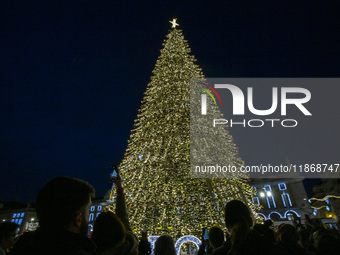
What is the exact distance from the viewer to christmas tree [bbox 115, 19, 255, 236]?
8.58m

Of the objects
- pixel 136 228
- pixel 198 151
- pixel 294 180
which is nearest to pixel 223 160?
pixel 198 151

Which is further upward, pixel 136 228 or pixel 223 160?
pixel 223 160

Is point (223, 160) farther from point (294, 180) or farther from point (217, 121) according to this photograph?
point (294, 180)

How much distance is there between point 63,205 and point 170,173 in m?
8.26

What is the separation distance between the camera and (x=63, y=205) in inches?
53.4

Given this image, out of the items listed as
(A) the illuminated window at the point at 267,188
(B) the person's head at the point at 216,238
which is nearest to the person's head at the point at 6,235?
(B) the person's head at the point at 216,238

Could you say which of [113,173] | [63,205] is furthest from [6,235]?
[63,205]

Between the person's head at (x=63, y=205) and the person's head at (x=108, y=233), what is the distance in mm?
516

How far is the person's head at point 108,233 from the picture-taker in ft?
6.11

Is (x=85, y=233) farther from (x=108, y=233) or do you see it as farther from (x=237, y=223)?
(x=237, y=223)

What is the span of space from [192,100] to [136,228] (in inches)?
284

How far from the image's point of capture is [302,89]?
34.3 ft

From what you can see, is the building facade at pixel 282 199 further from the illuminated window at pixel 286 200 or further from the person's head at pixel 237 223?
the person's head at pixel 237 223

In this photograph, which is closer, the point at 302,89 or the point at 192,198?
the point at 192,198
